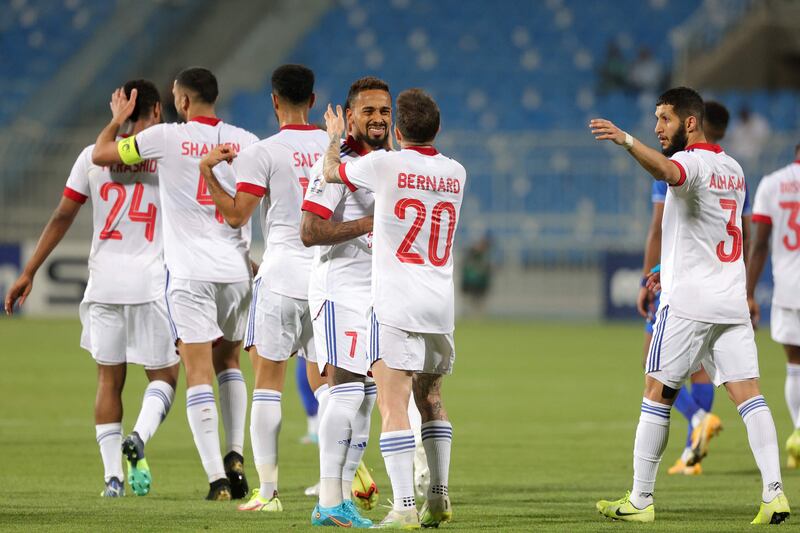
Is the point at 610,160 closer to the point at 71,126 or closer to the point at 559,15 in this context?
the point at 559,15

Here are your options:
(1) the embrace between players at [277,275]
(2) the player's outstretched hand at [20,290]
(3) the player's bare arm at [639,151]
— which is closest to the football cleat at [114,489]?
(1) the embrace between players at [277,275]

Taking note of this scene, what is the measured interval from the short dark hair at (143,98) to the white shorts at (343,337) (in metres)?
2.27

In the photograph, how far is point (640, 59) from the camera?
30.2 m

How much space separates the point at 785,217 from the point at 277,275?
4895 mm

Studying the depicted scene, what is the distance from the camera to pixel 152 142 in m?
8.27

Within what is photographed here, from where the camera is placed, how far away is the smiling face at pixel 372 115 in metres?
7.12

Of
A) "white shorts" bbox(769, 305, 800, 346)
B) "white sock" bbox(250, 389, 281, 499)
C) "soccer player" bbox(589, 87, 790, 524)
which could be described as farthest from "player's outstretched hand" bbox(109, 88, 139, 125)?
"white shorts" bbox(769, 305, 800, 346)

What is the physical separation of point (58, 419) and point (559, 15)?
73.7ft

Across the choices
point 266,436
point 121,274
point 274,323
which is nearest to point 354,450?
point 266,436

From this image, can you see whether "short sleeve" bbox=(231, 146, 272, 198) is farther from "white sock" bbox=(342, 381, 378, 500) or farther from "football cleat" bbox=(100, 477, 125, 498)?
"football cleat" bbox=(100, 477, 125, 498)

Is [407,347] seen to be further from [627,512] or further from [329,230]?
[627,512]

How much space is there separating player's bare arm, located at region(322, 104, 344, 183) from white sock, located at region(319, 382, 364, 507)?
3.57ft

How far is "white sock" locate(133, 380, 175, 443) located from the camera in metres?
8.55

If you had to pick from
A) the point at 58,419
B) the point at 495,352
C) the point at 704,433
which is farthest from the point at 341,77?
the point at 704,433
